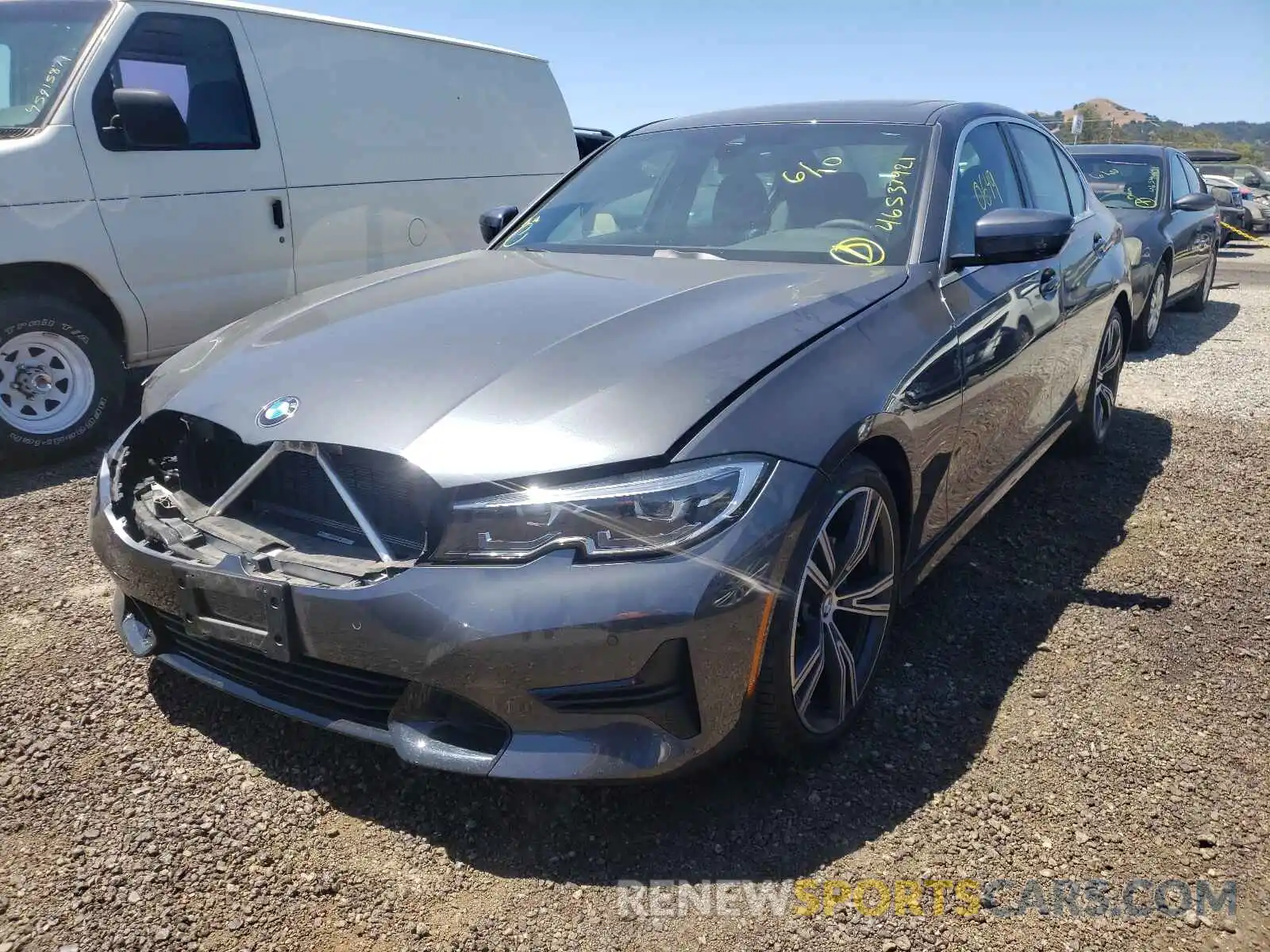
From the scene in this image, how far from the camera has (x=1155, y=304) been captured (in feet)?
26.3

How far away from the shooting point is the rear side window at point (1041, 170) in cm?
406

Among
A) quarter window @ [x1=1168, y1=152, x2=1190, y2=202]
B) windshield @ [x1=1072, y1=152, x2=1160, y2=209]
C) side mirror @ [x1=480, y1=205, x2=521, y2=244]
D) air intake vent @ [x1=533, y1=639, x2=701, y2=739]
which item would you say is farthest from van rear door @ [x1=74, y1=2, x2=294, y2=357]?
quarter window @ [x1=1168, y1=152, x2=1190, y2=202]

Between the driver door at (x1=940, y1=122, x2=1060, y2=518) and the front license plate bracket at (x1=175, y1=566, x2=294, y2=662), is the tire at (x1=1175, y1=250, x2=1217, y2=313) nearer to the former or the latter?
the driver door at (x1=940, y1=122, x2=1060, y2=518)

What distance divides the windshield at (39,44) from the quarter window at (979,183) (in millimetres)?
4110

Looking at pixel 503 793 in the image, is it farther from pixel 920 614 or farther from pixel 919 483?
pixel 920 614

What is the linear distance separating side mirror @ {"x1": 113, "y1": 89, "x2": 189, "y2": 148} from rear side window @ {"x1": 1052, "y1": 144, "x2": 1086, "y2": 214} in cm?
431

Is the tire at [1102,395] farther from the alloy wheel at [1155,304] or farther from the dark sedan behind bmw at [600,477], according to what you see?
the alloy wheel at [1155,304]

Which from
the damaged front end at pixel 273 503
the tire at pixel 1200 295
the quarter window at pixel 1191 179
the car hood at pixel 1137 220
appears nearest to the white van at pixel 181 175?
the damaged front end at pixel 273 503

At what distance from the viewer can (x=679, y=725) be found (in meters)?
2.03

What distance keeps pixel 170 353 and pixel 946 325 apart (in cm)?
410

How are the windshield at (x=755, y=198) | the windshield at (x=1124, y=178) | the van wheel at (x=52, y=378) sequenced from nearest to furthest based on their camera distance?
the windshield at (x=755, y=198), the van wheel at (x=52, y=378), the windshield at (x=1124, y=178)

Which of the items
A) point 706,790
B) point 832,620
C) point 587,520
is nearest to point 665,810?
point 706,790

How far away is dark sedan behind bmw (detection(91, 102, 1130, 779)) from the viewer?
196 centimetres

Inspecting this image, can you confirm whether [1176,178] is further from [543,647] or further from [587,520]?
[543,647]
